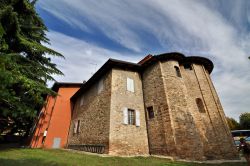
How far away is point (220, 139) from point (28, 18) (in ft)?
57.3

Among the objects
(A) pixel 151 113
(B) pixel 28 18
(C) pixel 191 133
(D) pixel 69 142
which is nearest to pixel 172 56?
(A) pixel 151 113

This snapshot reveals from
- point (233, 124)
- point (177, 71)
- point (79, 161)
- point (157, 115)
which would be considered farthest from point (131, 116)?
point (233, 124)

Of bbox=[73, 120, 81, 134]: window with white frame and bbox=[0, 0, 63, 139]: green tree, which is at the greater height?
bbox=[0, 0, 63, 139]: green tree

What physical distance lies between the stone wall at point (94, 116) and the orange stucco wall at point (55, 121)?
1098mm

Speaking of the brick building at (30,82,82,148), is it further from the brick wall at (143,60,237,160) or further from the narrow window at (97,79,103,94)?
the brick wall at (143,60,237,160)

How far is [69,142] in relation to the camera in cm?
1622

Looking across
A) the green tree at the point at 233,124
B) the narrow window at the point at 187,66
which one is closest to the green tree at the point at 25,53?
the narrow window at the point at 187,66

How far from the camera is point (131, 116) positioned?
38.0 ft

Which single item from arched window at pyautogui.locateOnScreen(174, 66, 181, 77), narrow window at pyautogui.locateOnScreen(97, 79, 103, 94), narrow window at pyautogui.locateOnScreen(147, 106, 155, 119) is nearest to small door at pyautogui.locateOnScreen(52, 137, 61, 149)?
narrow window at pyautogui.locateOnScreen(97, 79, 103, 94)

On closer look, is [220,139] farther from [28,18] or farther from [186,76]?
[28,18]

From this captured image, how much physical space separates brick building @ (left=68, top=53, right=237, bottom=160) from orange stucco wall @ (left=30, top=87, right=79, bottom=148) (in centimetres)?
329

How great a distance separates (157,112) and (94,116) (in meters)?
5.40

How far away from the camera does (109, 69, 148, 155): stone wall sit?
32.9ft

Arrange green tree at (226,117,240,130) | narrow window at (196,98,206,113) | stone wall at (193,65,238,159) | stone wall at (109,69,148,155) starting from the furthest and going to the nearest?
green tree at (226,117,240,130)
narrow window at (196,98,206,113)
stone wall at (193,65,238,159)
stone wall at (109,69,148,155)
